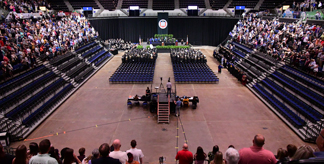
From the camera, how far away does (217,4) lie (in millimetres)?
46156

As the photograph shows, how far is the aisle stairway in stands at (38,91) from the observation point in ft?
42.4

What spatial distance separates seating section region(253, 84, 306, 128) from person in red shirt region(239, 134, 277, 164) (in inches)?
407

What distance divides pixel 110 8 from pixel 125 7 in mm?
3099

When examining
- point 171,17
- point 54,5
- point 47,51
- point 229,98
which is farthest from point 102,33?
point 229,98

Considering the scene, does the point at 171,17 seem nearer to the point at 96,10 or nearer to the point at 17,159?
the point at 96,10

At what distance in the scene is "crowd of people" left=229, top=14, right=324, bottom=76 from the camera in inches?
685

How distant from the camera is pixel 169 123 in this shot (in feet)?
→ 45.8

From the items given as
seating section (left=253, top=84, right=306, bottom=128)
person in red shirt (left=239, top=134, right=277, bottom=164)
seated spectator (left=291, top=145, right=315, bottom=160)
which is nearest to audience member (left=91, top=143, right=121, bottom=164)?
person in red shirt (left=239, top=134, right=277, bottom=164)

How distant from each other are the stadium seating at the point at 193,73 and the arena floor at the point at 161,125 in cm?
231

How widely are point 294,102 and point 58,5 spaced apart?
44357 mm

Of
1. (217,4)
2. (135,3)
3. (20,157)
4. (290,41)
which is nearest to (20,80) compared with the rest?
(20,157)

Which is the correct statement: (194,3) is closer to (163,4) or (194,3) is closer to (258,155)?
(163,4)

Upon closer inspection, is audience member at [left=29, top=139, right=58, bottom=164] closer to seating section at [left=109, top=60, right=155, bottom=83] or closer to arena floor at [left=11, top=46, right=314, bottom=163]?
arena floor at [left=11, top=46, right=314, bottom=163]

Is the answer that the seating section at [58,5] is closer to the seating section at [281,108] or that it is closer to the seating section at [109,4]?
the seating section at [109,4]
